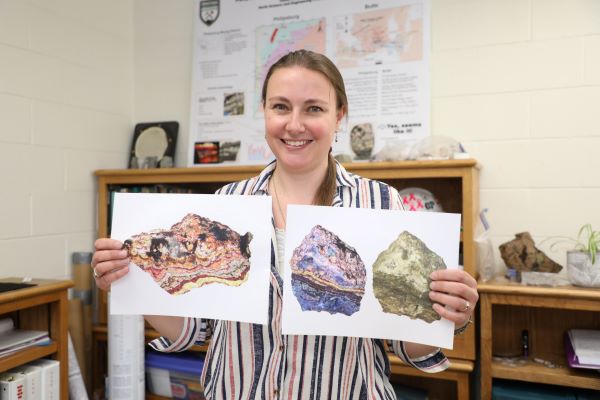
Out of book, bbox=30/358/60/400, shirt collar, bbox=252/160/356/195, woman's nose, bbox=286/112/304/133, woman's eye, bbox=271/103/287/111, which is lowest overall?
book, bbox=30/358/60/400

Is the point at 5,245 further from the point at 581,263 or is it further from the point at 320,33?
the point at 581,263

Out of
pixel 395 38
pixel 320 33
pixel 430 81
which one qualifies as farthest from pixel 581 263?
pixel 320 33

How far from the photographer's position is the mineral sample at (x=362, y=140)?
91.8 inches

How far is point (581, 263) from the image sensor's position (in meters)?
1.81

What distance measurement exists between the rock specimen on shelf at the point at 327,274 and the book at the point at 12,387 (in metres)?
1.29

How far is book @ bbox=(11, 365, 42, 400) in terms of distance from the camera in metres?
1.79

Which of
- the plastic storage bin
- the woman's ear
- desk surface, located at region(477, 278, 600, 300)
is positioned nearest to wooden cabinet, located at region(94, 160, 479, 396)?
desk surface, located at region(477, 278, 600, 300)

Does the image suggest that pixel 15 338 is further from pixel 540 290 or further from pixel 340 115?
pixel 540 290

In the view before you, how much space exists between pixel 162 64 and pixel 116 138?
0.51 metres

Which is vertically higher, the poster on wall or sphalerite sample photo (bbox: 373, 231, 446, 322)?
the poster on wall

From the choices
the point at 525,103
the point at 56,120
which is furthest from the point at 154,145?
the point at 525,103

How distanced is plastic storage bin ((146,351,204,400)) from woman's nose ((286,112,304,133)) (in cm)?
166

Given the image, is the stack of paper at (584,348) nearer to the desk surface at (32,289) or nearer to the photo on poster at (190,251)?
the photo on poster at (190,251)

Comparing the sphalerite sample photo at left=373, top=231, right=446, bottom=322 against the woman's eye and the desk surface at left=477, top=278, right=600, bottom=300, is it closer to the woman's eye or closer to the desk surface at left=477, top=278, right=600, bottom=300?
the woman's eye
